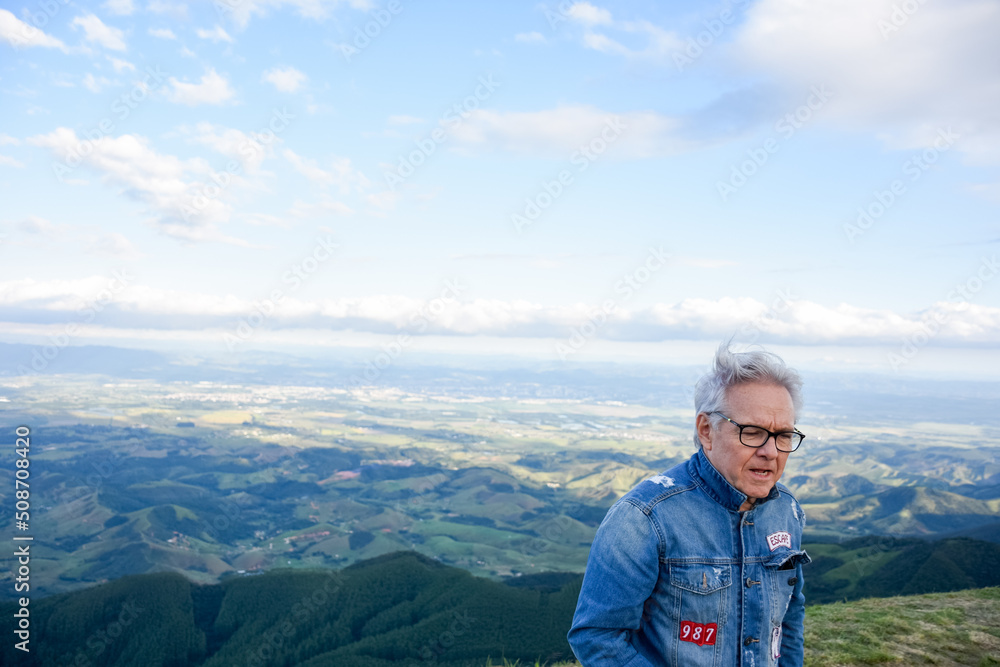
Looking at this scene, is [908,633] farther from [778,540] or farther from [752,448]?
[752,448]

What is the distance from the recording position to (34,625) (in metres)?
59.3

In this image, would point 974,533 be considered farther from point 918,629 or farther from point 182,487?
point 182,487

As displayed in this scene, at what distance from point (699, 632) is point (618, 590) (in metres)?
0.57

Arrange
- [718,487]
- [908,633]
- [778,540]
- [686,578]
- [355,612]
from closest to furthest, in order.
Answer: [686,578]
[718,487]
[778,540]
[908,633]
[355,612]

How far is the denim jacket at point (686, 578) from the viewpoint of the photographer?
2.72 meters

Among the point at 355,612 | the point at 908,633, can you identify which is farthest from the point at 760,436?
the point at 355,612

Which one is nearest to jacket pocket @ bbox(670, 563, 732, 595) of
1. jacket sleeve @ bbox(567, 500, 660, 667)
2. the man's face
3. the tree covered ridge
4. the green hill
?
jacket sleeve @ bbox(567, 500, 660, 667)

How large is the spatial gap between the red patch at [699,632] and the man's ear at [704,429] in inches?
34.2

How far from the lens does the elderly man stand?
2.74 meters

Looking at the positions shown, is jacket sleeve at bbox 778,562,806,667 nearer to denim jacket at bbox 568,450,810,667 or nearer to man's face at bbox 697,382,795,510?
denim jacket at bbox 568,450,810,667

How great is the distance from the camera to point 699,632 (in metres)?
2.90

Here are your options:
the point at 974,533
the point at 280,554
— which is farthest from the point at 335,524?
the point at 974,533

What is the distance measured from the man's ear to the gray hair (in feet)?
0.08

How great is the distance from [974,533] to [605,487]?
80.6 m
